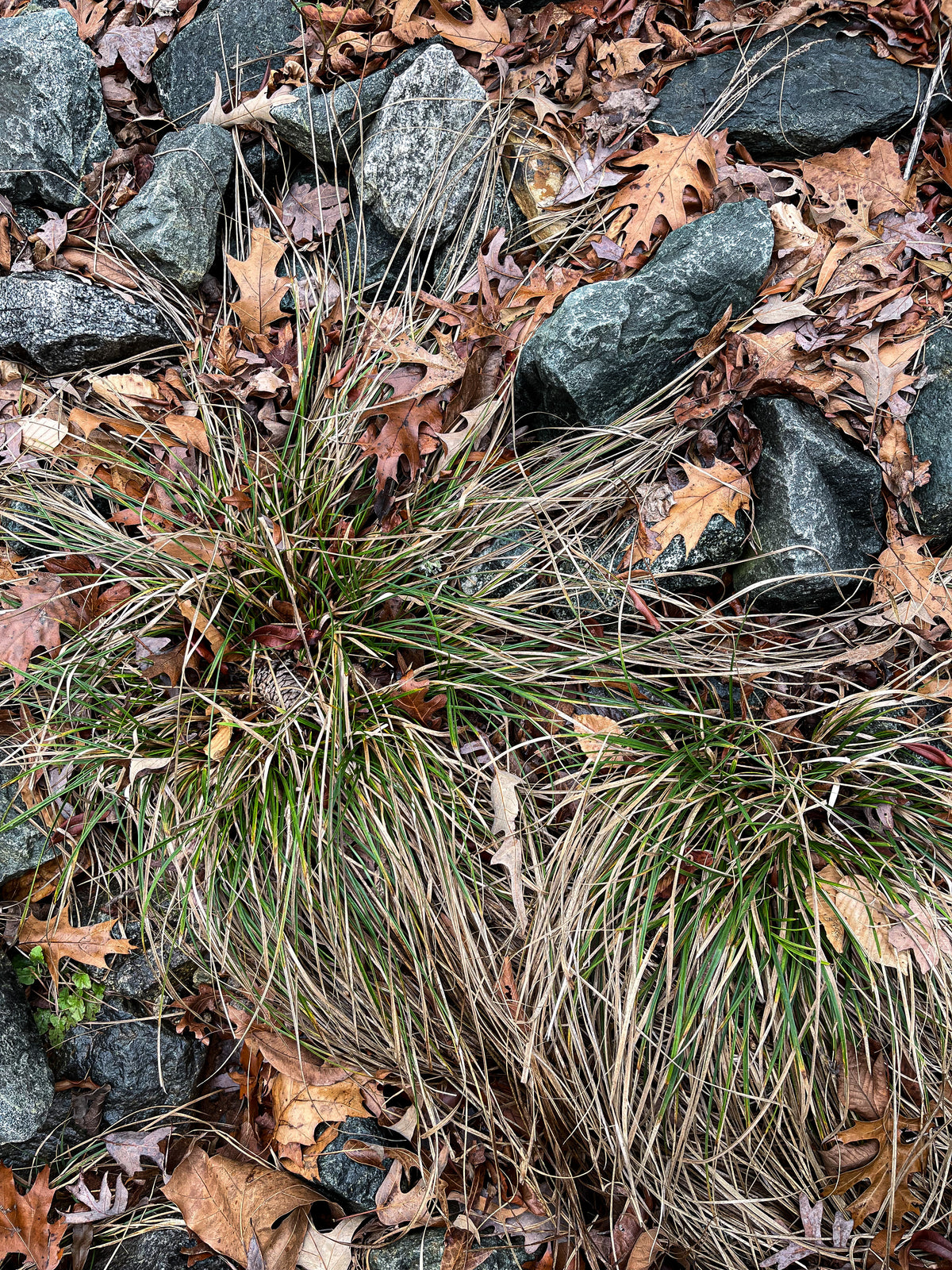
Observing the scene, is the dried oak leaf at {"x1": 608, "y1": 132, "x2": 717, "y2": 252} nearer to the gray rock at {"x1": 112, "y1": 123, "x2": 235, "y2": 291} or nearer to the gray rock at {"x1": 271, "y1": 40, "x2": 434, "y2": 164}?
the gray rock at {"x1": 271, "y1": 40, "x2": 434, "y2": 164}

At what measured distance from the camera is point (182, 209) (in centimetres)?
250

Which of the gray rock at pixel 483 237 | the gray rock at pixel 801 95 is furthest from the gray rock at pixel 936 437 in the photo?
the gray rock at pixel 483 237

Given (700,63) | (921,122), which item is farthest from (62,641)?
(921,122)

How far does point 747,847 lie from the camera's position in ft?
6.57

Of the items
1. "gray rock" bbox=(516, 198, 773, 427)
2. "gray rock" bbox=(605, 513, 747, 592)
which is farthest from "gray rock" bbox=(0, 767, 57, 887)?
"gray rock" bbox=(516, 198, 773, 427)

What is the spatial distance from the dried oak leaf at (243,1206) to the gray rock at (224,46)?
3148 millimetres

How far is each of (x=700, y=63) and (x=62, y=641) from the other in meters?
2.61

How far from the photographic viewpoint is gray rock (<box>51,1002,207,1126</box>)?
2246mm

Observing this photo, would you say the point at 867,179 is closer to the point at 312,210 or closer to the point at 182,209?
the point at 312,210

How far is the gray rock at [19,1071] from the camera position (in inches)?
82.8

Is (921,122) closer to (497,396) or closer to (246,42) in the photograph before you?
(497,396)

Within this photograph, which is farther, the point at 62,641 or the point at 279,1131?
the point at 62,641

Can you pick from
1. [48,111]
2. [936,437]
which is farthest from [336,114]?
[936,437]

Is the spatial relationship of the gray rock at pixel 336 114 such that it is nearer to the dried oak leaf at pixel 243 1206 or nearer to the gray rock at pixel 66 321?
the gray rock at pixel 66 321
